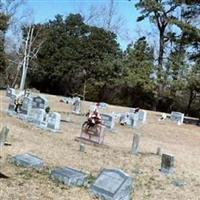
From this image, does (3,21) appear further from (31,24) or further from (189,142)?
(189,142)

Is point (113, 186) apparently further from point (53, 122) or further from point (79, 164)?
point (53, 122)

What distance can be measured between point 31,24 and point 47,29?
2301mm

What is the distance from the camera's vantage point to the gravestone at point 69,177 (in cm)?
957

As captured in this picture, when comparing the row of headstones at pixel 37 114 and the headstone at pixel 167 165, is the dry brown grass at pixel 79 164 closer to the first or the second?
the headstone at pixel 167 165

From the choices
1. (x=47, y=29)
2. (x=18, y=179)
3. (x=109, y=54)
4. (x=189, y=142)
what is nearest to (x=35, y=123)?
(x=189, y=142)

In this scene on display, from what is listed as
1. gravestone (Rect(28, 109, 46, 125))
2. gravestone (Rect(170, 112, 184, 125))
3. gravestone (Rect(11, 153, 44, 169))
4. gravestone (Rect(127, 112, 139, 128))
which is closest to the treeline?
gravestone (Rect(170, 112, 184, 125))

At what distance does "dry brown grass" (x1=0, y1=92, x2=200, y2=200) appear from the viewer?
9.13 metres

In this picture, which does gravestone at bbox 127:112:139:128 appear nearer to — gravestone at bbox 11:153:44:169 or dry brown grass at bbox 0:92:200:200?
dry brown grass at bbox 0:92:200:200

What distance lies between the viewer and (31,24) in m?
56.8

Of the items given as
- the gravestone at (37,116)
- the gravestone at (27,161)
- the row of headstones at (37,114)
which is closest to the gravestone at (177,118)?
the row of headstones at (37,114)

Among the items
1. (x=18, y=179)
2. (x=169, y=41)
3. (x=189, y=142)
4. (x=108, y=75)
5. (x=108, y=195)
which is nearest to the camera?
(x=108, y=195)

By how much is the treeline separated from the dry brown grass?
813 inches

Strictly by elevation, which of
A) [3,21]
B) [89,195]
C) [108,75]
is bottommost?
[89,195]

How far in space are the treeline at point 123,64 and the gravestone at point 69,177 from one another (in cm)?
2816
